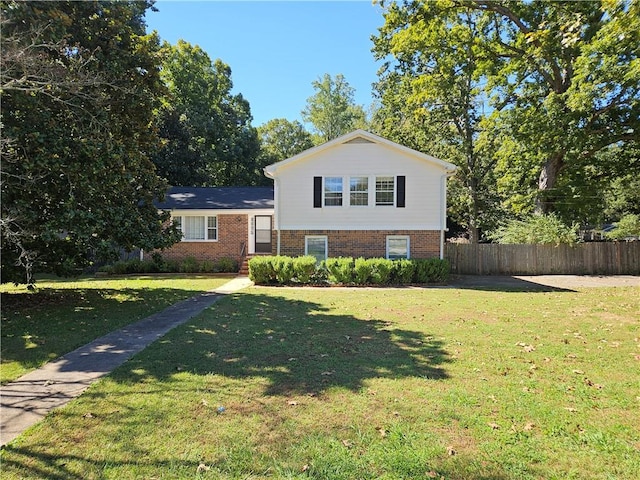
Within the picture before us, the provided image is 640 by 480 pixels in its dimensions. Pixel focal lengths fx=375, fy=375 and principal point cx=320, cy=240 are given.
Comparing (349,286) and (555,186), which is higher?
(555,186)

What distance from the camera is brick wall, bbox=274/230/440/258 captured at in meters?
16.8

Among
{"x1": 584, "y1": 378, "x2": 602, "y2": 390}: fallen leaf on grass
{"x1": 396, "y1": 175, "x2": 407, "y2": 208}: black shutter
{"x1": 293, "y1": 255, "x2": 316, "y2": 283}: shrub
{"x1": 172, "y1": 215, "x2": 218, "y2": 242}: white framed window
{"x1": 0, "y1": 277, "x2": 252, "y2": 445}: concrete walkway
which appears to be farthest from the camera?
{"x1": 172, "y1": 215, "x2": 218, "y2": 242}: white framed window

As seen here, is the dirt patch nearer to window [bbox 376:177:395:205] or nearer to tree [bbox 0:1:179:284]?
window [bbox 376:177:395:205]

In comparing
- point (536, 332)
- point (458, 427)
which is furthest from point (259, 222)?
point (458, 427)

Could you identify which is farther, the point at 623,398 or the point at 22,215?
the point at 22,215

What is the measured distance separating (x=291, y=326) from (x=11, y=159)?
642 cm

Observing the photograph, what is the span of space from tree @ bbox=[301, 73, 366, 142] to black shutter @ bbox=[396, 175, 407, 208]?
25.7 metres

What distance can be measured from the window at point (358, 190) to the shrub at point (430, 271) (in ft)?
12.5

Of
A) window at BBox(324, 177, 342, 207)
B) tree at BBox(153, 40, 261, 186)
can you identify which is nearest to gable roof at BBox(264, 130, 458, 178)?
window at BBox(324, 177, 342, 207)

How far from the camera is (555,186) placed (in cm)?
2084

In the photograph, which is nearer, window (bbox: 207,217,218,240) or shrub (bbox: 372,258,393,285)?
shrub (bbox: 372,258,393,285)

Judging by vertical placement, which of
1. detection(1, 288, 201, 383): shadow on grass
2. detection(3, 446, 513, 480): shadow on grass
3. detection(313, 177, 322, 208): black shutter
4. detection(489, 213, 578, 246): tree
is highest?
detection(313, 177, 322, 208): black shutter

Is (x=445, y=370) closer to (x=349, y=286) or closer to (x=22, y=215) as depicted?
(x=22, y=215)

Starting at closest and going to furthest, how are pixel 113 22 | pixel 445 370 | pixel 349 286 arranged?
pixel 445 370 → pixel 113 22 → pixel 349 286
